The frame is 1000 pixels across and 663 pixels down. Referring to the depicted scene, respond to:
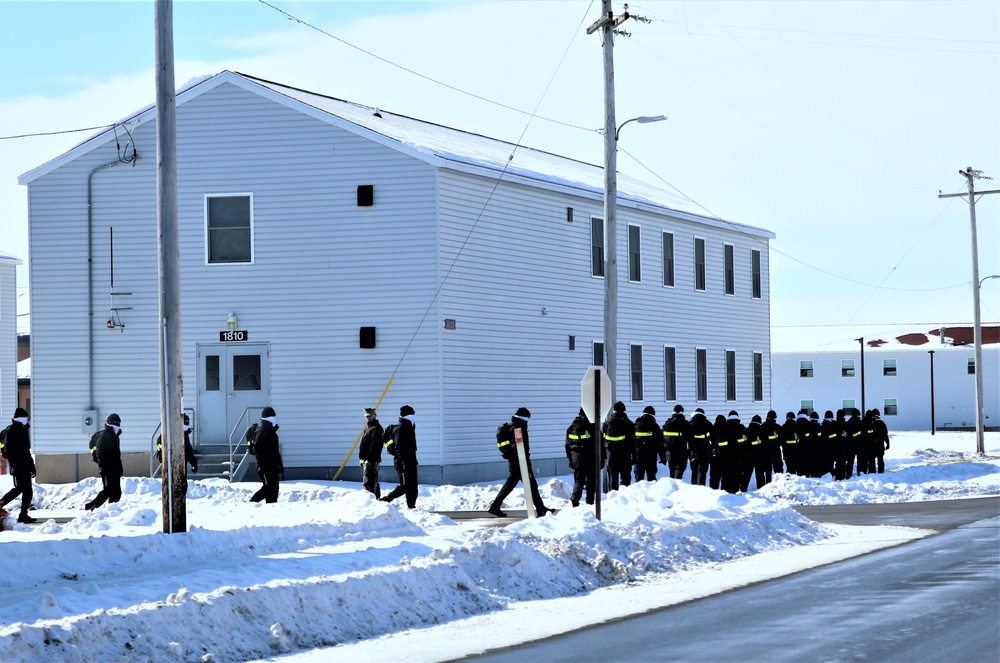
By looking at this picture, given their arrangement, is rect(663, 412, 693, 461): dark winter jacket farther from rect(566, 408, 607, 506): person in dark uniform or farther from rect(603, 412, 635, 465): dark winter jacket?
rect(566, 408, 607, 506): person in dark uniform

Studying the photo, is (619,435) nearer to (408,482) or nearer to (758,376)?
(408,482)

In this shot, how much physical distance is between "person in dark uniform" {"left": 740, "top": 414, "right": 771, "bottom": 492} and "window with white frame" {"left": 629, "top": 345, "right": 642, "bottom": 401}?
5.25 meters

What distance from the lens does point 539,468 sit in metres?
30.3

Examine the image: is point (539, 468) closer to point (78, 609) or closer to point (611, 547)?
point (611, 547)

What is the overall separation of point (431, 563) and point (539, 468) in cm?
1724

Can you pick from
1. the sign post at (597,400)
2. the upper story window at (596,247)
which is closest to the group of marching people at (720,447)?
the sign post at (597,400)

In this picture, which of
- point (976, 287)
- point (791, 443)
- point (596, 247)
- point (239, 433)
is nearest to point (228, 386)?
point (239, 433)

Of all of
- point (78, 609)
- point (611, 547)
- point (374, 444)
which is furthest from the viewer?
point (374, 444)

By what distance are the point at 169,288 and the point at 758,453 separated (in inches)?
645

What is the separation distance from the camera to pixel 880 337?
82875mm

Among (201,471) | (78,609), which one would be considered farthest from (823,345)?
(78,609)

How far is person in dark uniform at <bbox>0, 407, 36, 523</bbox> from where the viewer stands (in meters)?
20.3

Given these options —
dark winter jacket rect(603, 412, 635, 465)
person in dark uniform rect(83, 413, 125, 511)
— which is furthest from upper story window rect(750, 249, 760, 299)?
person in dark uniform rect(83, 413, 125, 511)

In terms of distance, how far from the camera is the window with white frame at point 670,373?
3547cm
